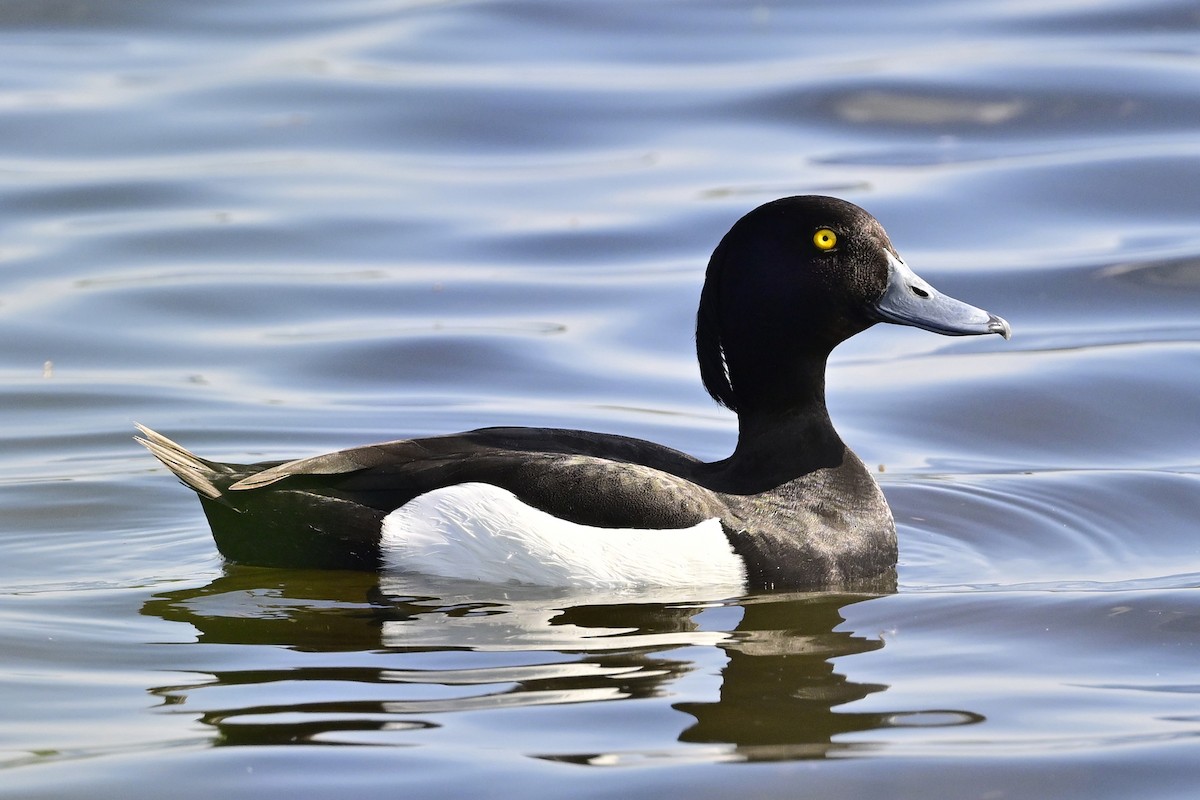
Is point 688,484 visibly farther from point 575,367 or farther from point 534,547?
point 575,367

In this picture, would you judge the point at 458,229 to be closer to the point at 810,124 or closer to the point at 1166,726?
the point at 810,124

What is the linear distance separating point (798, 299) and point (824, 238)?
0.21m

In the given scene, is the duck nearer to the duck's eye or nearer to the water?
the duck's eye

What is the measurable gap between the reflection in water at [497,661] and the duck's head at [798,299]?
0.86m

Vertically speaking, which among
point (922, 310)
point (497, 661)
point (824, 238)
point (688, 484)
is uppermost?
point (824, 238)

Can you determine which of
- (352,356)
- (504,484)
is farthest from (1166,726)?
(352,356)

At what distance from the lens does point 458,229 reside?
10953mm

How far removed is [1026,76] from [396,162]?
14.4 ft

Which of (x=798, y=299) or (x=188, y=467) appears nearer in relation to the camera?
(x=188, y=467)

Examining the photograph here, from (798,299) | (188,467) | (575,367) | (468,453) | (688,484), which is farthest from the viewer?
(575,367)

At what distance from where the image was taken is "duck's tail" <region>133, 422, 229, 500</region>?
233 inches

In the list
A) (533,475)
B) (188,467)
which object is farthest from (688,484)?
(188,467)

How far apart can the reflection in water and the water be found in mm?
19

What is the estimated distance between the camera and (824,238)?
6.04 metres
